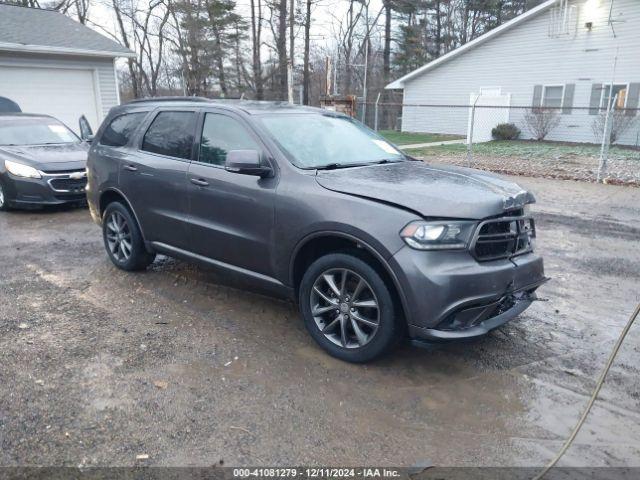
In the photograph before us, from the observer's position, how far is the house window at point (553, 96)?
2175 centimetres

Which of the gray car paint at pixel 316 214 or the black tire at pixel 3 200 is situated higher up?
the gray car paint at pixel 316 214

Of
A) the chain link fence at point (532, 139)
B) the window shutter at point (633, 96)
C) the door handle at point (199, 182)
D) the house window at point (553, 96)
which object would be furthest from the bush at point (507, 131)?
the door handle at point (199, 182)

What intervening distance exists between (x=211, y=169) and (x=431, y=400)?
2541 mm

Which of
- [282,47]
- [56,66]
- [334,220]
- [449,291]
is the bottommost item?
[449,291]

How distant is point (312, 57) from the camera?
34.0 m

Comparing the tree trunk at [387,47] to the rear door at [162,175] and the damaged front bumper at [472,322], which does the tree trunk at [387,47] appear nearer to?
the rear door at [162,175]

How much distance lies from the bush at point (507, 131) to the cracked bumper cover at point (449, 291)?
69.2ft

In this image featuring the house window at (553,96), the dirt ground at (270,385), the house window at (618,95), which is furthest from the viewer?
the house window at (553,96)

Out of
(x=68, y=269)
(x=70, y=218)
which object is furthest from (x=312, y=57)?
(x=68, y=269)

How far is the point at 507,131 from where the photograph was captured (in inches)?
894

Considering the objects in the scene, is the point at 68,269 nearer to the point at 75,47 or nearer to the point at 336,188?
the point at 336,188

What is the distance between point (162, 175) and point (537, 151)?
15867 mm

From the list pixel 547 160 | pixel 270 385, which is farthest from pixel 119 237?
pixel 547 160

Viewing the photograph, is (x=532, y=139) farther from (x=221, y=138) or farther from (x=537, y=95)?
(x=221, y=138)
